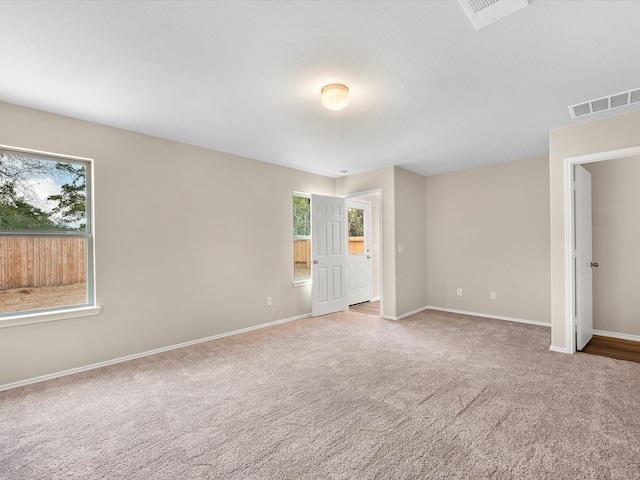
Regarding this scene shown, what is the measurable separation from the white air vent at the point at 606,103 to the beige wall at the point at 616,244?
1.53 m

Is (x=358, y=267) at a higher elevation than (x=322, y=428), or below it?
higher

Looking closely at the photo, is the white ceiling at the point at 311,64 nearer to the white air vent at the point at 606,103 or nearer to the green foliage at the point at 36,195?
the white air vent at the point at 606,103

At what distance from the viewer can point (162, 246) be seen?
3695mm

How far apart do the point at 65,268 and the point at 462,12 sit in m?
3.86

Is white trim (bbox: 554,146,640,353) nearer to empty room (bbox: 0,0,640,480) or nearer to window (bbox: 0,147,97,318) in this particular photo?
empty room (bbox: 0,0,640,480)

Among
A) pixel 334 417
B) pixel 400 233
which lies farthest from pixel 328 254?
pixel 334 417

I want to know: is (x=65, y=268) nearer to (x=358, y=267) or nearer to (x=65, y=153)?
(x=65, y=153)

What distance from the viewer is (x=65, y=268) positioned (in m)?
Result: 3.12

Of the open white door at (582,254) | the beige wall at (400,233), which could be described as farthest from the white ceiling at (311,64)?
the beige wall at (400,233)

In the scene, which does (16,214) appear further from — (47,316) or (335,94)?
(335,94)

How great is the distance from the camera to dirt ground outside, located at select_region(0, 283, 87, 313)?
285cm

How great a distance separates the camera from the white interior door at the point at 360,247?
21.1 ft

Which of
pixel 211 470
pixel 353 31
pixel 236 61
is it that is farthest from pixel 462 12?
pixel 211 470

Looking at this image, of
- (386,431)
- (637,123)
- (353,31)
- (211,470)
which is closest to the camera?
(211,470)
